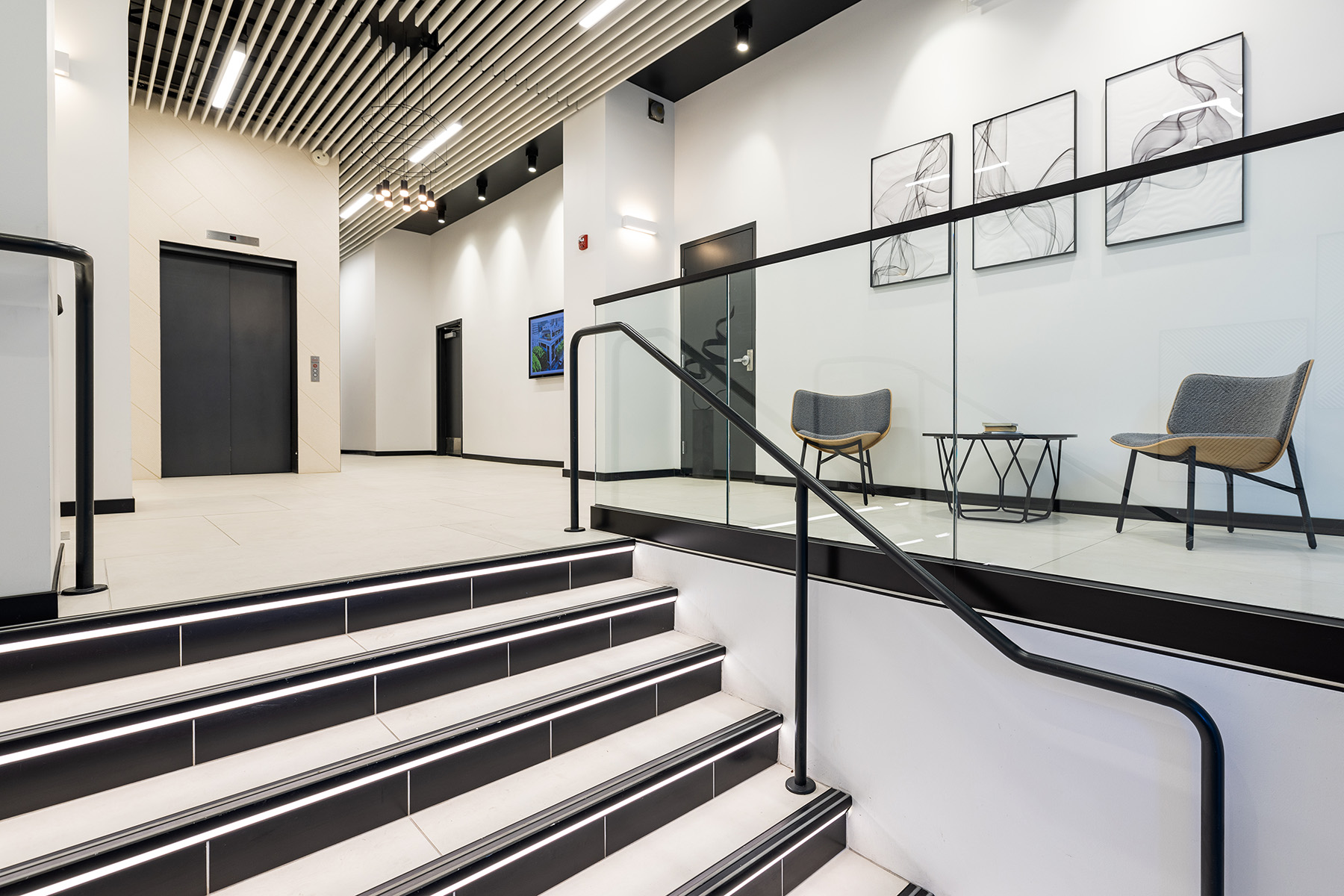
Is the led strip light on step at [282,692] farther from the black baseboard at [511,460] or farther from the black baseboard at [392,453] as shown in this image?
the black baseboard at [392,453]

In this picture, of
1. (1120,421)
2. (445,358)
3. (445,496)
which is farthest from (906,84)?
(445,358)

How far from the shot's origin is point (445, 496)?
509cm

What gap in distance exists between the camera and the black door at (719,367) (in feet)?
9.14

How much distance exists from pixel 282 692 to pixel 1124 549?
2359mm

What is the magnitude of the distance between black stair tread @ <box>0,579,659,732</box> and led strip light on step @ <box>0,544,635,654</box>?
13 centimetres

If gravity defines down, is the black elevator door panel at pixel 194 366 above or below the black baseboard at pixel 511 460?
above

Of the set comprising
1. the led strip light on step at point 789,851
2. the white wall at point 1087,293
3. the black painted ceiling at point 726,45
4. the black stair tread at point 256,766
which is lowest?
the led strip light on step at point 789,851

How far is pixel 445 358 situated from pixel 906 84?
28.5 feet

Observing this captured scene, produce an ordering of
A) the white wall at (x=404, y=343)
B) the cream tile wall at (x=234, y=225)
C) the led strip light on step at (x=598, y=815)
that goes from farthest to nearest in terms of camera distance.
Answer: the white wall at (x=404, y=343), the cream tile wall at (x=234, y=225), the led strip light on step at (x=598, y=815)

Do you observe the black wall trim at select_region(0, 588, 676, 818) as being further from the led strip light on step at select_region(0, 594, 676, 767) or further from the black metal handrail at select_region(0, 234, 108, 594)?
the black metal handrail at select_region(0, 234, 108, 594)

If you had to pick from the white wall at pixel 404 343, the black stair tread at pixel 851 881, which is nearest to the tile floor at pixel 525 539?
the black stair tread at pixel 851 881

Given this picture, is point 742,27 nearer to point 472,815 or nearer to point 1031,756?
point 1031,756

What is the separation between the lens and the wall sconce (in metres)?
6.57

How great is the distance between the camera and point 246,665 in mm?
1952
